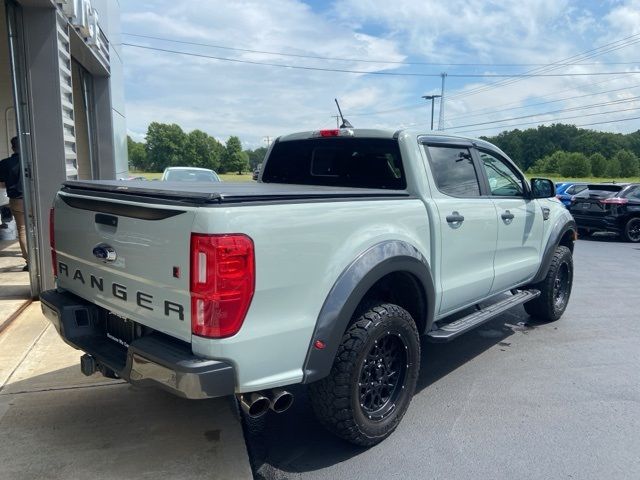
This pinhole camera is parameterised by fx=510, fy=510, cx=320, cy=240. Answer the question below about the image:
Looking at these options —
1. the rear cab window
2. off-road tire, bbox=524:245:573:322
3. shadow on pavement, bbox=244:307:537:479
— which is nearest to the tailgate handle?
shadow on pavement, bbox=244:307:537:479

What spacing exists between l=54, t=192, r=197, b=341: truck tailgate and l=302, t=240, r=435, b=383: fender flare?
2.21 ft

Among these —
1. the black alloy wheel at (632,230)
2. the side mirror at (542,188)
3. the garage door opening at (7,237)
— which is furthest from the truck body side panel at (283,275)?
the black alloy wheel at (632,230)

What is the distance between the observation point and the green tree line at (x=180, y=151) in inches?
4249

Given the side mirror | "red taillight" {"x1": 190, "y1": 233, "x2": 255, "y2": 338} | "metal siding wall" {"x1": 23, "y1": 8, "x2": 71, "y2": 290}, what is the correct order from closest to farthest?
"red taillight" {"x1": 190, "y1": 233, "x2": 255, "y2": 338}
the side mirror
"metal siding wall" {"x1": 23, "y1": 8, "x2": 71, "y2": 290}

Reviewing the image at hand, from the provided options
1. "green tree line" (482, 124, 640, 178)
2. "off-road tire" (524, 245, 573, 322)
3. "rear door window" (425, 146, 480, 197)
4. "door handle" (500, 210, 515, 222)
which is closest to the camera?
"rear door window" (425, 146, 480, 197)

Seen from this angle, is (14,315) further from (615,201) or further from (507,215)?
(615,201)

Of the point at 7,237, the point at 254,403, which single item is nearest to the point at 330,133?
the point at 254,403

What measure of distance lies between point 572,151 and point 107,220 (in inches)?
3530

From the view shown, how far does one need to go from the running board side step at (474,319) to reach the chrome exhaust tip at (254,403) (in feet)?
4.91

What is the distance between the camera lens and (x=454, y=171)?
4059 mm

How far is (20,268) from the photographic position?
7.67 meters

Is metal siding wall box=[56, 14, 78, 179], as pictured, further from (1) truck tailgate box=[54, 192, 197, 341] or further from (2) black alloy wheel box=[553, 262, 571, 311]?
Result: (2) black alloy wheel box=[553, 262, 571, 311]

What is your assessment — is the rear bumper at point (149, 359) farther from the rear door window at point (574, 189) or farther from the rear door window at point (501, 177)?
the rear door window at point (574, 189)

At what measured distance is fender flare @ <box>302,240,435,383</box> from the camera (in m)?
2.64
